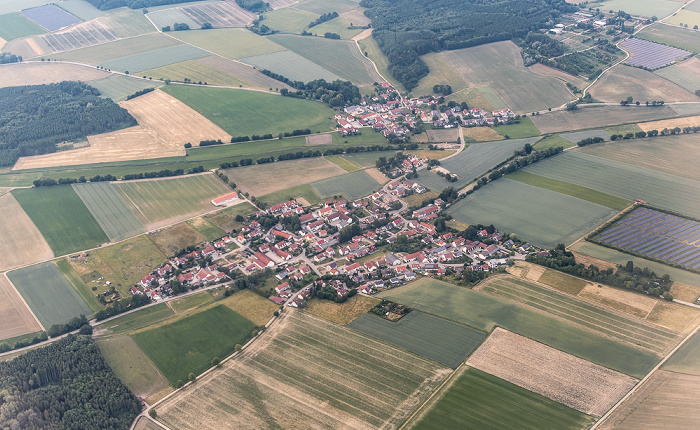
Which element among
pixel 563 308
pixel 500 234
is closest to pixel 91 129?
pixel 500 234

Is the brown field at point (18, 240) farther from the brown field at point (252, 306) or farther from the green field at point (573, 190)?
the green field at point (573, 190)

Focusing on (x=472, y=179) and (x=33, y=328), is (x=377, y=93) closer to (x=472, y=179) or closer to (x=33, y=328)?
(x=472, y=179)

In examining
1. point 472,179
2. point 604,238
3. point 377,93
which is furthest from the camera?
point 377,93

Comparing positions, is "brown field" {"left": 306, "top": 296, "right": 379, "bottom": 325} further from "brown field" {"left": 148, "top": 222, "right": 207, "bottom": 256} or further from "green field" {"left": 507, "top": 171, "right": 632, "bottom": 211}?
"green field" {"left": 507, "top": 171, "right": 632, "bottom": 211}

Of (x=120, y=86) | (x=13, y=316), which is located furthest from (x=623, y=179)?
(x=120, y=86)

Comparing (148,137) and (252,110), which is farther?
(252,110)

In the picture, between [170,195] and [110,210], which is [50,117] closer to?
[110,210]
